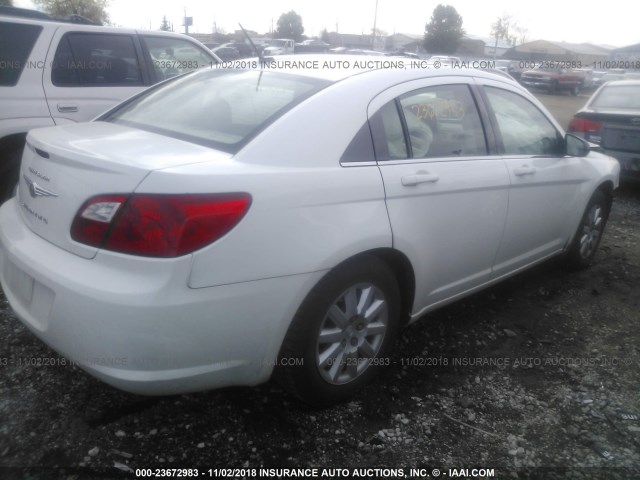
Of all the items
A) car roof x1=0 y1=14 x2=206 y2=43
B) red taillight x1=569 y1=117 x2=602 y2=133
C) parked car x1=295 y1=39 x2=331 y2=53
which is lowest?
red taillight x1=569 y1=117 x2=602 y2=133

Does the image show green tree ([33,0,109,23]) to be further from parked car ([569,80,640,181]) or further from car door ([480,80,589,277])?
car door ([480,80,589,277])

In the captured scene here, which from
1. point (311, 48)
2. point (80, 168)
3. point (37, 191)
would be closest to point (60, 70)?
point (37, 191)

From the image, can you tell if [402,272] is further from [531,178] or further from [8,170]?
[8,170]

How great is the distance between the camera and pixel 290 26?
197 feet

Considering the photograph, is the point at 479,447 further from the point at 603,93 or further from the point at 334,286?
Result: the point at 603,93

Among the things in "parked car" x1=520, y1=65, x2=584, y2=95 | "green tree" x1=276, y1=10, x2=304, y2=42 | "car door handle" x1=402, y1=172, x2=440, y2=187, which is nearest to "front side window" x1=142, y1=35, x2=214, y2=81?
"car door handle" x1=402, y1=172, x2=440, y2=187

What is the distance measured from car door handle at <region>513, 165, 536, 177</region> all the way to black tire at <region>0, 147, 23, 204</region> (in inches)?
153

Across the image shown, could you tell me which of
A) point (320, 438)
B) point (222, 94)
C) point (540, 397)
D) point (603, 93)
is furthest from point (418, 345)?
point (603, 93)

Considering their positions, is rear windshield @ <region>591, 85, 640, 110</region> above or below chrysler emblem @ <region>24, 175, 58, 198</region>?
above

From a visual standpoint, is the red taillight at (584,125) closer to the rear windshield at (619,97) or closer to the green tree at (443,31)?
the rear windshield at (619,97)

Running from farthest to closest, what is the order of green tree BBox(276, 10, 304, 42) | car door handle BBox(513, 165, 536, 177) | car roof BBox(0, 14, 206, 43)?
green tree BBox(276, 10, 304, 42) < car roof BBox(0, 14, 206, 43) < car door handle BBox(513, 165, 536, 177)

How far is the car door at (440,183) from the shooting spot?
2.54m

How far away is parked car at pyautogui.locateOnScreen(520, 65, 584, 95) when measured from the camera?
2750 cm

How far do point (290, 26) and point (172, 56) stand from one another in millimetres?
58329
